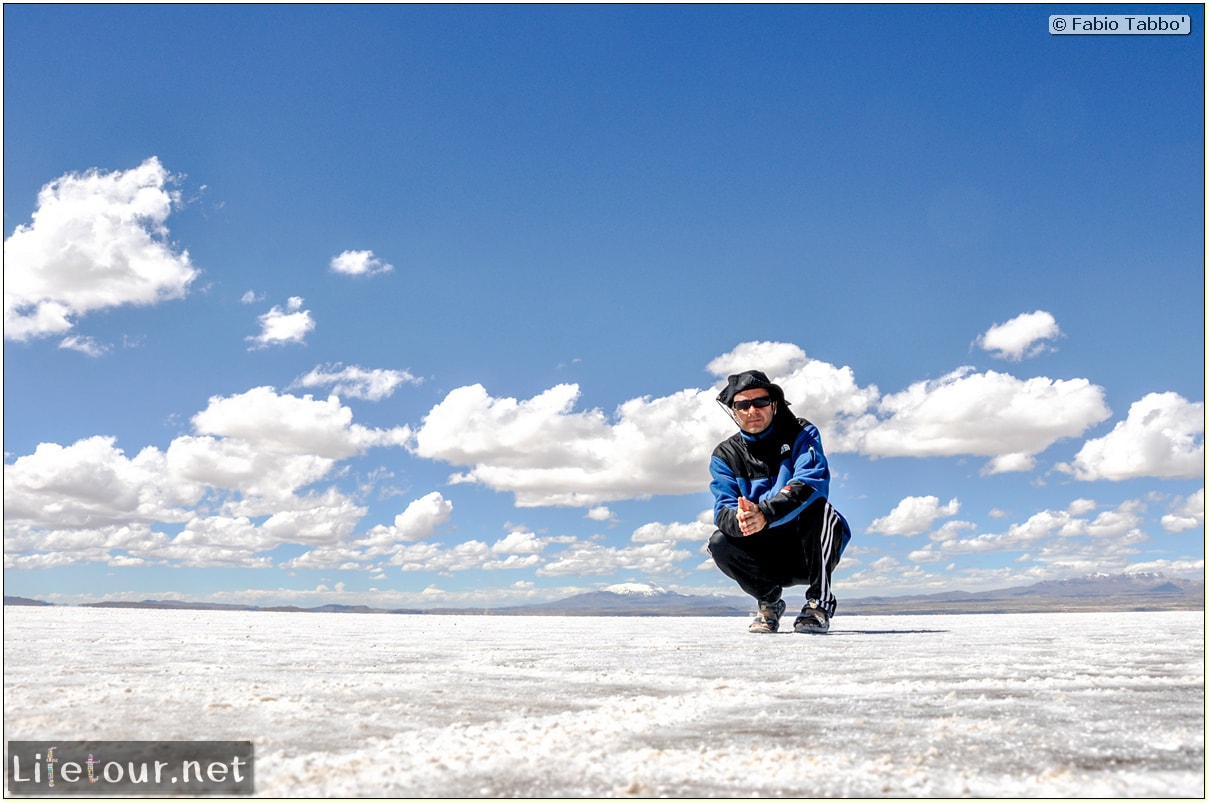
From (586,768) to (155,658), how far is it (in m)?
3.35

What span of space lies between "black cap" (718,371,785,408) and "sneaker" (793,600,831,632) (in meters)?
1.54

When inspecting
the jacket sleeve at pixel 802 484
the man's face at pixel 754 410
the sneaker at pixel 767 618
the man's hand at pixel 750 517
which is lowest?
the sneaker at pixel 767 618

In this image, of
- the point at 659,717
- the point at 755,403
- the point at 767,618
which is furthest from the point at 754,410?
the point at 659,717

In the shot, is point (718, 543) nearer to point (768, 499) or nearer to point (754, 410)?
point (768, 499)

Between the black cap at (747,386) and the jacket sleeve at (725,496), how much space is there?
487 millimetres

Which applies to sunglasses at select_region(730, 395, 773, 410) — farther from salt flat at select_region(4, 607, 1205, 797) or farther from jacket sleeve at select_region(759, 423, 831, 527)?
salt flat at select_region(4, 607, 1205, 797)

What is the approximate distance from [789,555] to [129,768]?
15.8 feet

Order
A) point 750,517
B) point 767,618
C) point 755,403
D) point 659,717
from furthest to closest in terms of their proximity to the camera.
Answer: point 767,618, point 755,403, point 750,517, point 659,717

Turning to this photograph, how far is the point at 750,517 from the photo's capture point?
556 centimetres

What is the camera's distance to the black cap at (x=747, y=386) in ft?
19.5

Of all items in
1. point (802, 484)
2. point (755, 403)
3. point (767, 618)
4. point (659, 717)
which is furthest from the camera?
point (767, 618)

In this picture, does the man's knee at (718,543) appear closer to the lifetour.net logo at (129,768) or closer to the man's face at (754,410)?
the man's face at (754,410)

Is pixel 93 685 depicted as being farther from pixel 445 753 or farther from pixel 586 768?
pixel 586 768

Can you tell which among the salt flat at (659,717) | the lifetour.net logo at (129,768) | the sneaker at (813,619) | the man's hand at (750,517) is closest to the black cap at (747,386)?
the man's hand at (750,517)
